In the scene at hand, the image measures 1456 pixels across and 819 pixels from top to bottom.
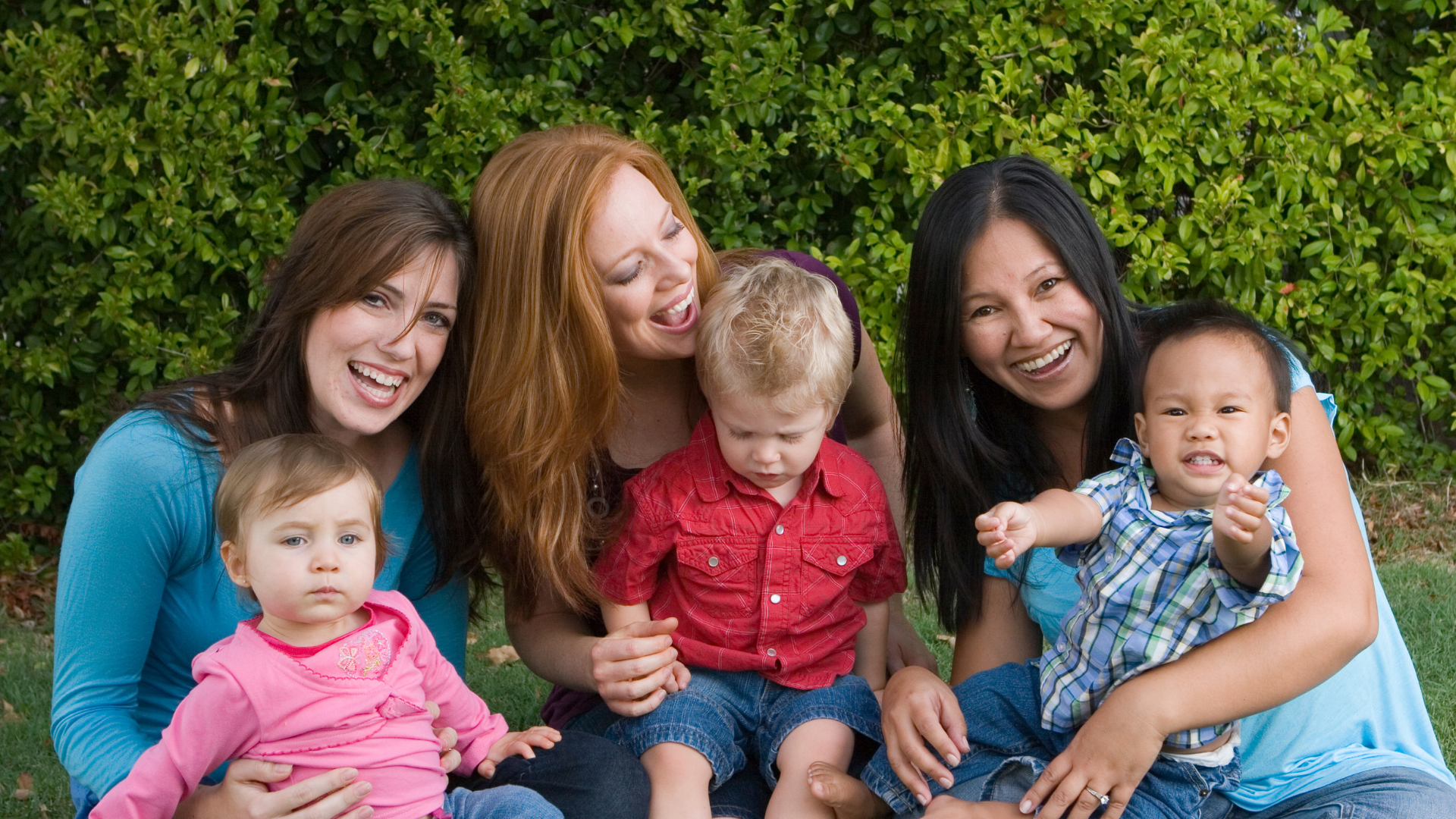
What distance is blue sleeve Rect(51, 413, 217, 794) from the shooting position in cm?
269

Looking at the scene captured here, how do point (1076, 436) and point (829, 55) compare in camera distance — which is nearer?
point (1076, 436)

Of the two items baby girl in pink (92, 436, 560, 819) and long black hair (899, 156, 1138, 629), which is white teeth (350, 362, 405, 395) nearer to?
baby girl in pink (92, 436, 560, 819)

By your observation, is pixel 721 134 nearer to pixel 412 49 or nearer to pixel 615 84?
pixel 615 84

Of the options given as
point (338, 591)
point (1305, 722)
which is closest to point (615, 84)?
point (338, 591)

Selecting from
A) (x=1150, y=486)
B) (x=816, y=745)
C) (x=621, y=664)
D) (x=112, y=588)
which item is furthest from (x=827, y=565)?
(x=112, y=588)

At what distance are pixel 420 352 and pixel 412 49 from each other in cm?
284

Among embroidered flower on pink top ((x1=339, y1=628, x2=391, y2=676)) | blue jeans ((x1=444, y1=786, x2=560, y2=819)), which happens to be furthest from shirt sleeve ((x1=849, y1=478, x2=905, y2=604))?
embroidered flower on pink top ((x1=339, y1=628, x2=391, y2=676))

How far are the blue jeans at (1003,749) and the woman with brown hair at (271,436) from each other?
62 cm

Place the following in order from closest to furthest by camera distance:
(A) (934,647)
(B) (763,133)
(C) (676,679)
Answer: (C) (676,679) → (A) (934,647) → (B) (763,133)

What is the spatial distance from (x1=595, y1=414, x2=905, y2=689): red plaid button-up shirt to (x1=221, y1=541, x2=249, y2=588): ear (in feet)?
2.92

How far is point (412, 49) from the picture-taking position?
17.8 feet

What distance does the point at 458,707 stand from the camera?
285cm

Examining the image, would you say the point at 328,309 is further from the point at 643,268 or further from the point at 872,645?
the point at 872,645

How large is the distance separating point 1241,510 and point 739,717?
1.31 metres
